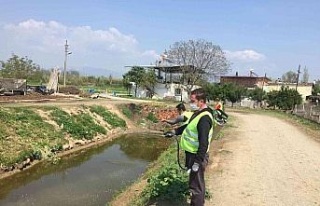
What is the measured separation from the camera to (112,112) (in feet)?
96.2

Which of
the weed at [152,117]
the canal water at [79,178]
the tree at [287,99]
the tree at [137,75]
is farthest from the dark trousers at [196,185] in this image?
the tree at [137,75]

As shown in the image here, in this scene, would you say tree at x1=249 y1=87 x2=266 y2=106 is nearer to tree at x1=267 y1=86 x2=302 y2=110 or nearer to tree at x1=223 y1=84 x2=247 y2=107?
tree at x1=223 y1=84 x2=247 y2=107

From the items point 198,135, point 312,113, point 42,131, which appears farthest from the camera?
point 312,113

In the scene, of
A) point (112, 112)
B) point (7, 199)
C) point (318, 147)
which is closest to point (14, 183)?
point (7, 199)

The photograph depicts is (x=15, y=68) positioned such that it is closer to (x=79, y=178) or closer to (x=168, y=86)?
(x=168, y=86)

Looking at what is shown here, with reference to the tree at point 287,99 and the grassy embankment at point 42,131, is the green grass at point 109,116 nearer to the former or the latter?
the grassy embankment at point 42,131

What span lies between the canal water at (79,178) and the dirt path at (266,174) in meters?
3.67

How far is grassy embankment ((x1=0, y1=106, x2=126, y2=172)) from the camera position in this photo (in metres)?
15.0

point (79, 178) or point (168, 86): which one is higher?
point (168, 86)

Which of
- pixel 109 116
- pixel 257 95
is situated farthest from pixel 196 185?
pixel 257 95

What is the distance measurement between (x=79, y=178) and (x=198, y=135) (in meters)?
8.93

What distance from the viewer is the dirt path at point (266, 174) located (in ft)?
27.6

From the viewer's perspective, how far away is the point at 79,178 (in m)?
14.3

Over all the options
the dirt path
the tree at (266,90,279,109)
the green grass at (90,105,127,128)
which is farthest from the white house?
the dirt path
